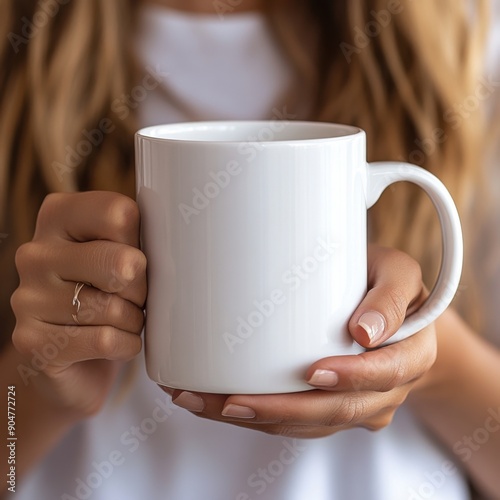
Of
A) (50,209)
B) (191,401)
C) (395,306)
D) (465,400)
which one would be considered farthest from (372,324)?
(465,400)

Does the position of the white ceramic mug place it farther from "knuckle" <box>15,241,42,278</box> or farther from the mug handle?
"knuckle" <box>15,241,42,278</box>

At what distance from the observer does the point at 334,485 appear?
97cm

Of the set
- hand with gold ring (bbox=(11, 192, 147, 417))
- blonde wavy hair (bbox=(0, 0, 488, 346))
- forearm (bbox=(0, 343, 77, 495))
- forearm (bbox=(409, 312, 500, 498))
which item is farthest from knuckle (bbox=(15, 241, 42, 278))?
forearm (bbox=(409, 312, 500, 498))

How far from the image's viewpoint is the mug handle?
22.8 inches

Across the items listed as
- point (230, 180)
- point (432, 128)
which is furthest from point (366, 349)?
point (432, 128)

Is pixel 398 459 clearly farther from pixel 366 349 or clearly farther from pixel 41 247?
pixel 41 247

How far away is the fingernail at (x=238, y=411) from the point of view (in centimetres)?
56

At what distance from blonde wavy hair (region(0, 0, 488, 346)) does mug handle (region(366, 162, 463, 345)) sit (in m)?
0.40

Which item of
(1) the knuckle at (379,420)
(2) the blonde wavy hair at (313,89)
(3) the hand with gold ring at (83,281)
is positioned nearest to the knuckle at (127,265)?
(3) the hand with gold ring at (83,281)

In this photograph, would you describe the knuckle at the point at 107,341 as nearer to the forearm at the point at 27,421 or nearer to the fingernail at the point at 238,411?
the fingernail at the point at 238,411

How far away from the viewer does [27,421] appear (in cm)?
89

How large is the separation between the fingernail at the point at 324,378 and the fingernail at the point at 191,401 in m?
0.10

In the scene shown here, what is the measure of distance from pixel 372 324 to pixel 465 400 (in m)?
0.46

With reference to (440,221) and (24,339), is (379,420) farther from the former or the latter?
(24,339)
